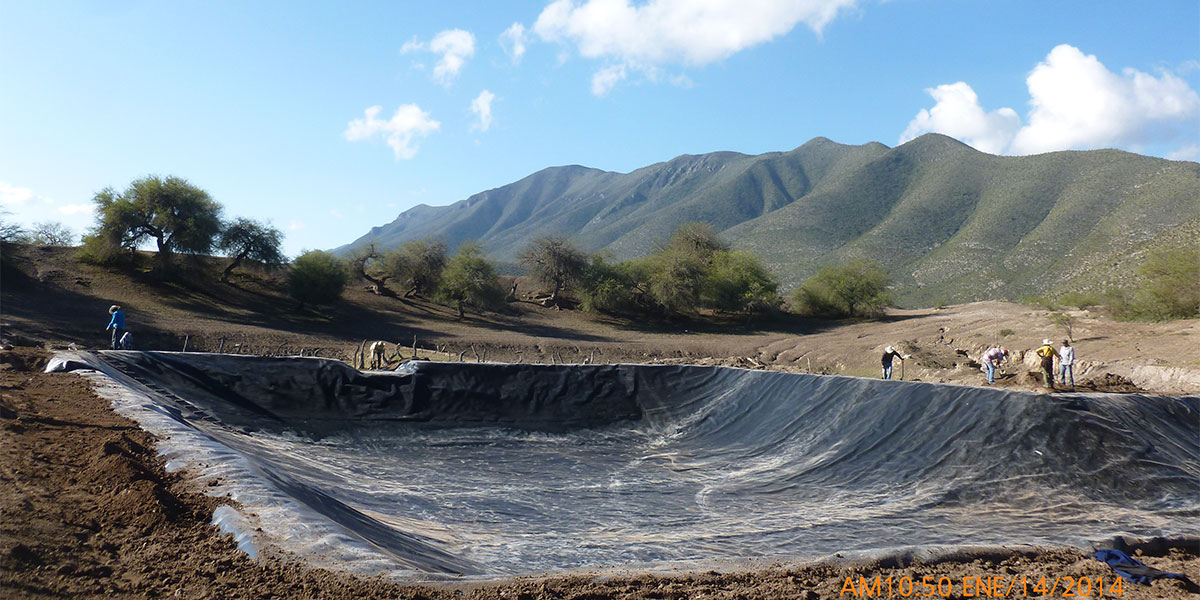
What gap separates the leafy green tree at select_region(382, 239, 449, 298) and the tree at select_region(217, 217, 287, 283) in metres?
7.00

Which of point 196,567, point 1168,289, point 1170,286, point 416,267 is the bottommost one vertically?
point 196,567

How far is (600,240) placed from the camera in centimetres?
12588

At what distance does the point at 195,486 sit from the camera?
4.79m

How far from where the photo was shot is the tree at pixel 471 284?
3756cm

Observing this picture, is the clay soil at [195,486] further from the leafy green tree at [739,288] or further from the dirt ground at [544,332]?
the leafy green tree at [739,288]

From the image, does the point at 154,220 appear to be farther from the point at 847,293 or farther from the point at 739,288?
the point at 847,293

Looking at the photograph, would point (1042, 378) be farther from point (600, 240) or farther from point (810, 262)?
point (600, 240)

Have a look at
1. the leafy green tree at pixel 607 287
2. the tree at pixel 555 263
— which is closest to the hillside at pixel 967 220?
the tree at pixel 555 263

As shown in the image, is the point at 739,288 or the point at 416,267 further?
the point at 739,288

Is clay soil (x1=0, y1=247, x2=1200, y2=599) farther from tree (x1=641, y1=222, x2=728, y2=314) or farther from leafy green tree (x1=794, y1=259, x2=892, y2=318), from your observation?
leafy green tree (x1=794, y1=259, x2=892, y2=318)

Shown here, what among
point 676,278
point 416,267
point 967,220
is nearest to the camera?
point 416,267

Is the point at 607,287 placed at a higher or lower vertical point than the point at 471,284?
higher

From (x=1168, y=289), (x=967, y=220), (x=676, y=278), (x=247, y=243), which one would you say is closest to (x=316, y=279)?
(x=247, y=243)

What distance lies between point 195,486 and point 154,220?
33.9 meters
